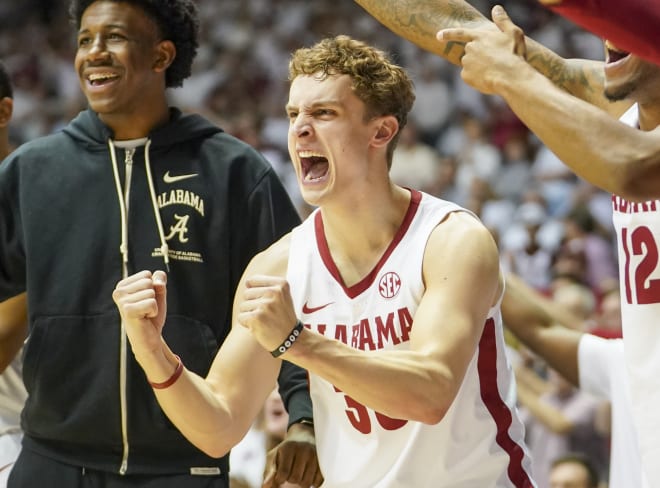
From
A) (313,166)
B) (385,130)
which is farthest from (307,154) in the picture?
(385,130)

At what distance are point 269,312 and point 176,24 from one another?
183cm

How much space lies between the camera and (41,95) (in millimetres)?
16719

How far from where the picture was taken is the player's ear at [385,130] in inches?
161

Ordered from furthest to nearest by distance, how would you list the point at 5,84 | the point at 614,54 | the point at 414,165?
the point at 414,165
the point at 5,84
the point at 614,54

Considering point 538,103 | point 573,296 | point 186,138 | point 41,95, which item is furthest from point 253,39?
point 538,103

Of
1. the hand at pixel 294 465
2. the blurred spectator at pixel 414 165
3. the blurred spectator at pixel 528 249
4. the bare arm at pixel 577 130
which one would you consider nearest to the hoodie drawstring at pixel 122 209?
the hand at pixel 294 465

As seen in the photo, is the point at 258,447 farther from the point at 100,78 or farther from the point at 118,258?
the point at 100,78

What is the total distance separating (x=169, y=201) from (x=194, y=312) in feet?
1.37

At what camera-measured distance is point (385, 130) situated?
4105mm

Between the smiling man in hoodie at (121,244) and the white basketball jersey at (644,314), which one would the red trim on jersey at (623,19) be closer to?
the white basketball jersey at (644,314)

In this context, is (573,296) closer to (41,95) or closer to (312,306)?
(312,306)

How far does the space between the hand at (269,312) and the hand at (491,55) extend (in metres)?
0.79

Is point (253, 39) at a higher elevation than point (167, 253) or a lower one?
higher

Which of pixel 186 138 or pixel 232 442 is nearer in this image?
pixel 232 442
